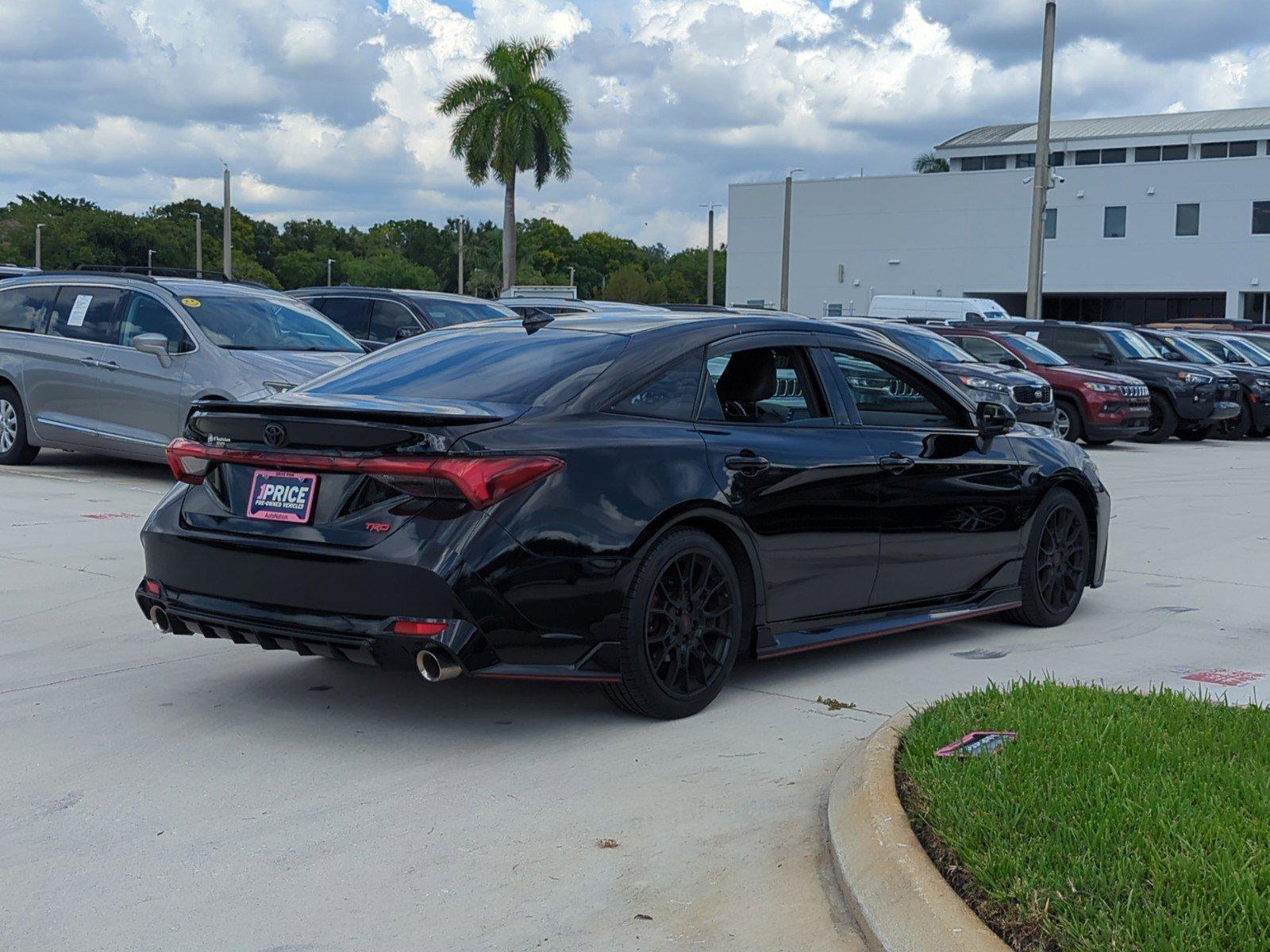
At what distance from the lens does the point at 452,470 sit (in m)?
5.14

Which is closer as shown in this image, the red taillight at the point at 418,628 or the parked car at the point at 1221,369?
the red taillight at the point at 418,628

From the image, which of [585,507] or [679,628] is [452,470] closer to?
[585,507]

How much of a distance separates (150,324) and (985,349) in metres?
13.0

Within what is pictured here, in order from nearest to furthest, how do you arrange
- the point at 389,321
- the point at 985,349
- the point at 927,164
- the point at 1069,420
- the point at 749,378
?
the point at 749,378 → the point at 389,321 → the point at 1069,420 → the point at 985,349 → the point at 927,164

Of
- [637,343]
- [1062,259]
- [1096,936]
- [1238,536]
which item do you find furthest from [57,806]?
[1062,259]

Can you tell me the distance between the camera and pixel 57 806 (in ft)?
15.6

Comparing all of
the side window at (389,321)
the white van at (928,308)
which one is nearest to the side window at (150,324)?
the side window at (389,321)

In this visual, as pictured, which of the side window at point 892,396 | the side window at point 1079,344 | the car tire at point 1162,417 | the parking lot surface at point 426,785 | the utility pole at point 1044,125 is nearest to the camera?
the parking lot surface at point 426,785

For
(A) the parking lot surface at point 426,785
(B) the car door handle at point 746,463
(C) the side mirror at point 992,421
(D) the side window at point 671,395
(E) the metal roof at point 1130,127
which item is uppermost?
(E) the metal roof at point 1130,127

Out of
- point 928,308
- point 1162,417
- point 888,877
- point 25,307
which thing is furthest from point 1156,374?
point 888,877

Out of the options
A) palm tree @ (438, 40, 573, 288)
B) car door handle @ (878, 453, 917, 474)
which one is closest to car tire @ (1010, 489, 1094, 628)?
car door handle @ (878, 453, 917, 474)

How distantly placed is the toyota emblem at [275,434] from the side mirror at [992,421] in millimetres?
3489

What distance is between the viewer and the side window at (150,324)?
13.1 m

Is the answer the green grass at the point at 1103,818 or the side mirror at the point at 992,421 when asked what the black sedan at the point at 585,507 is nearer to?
the side mirror at the point at 992,421
